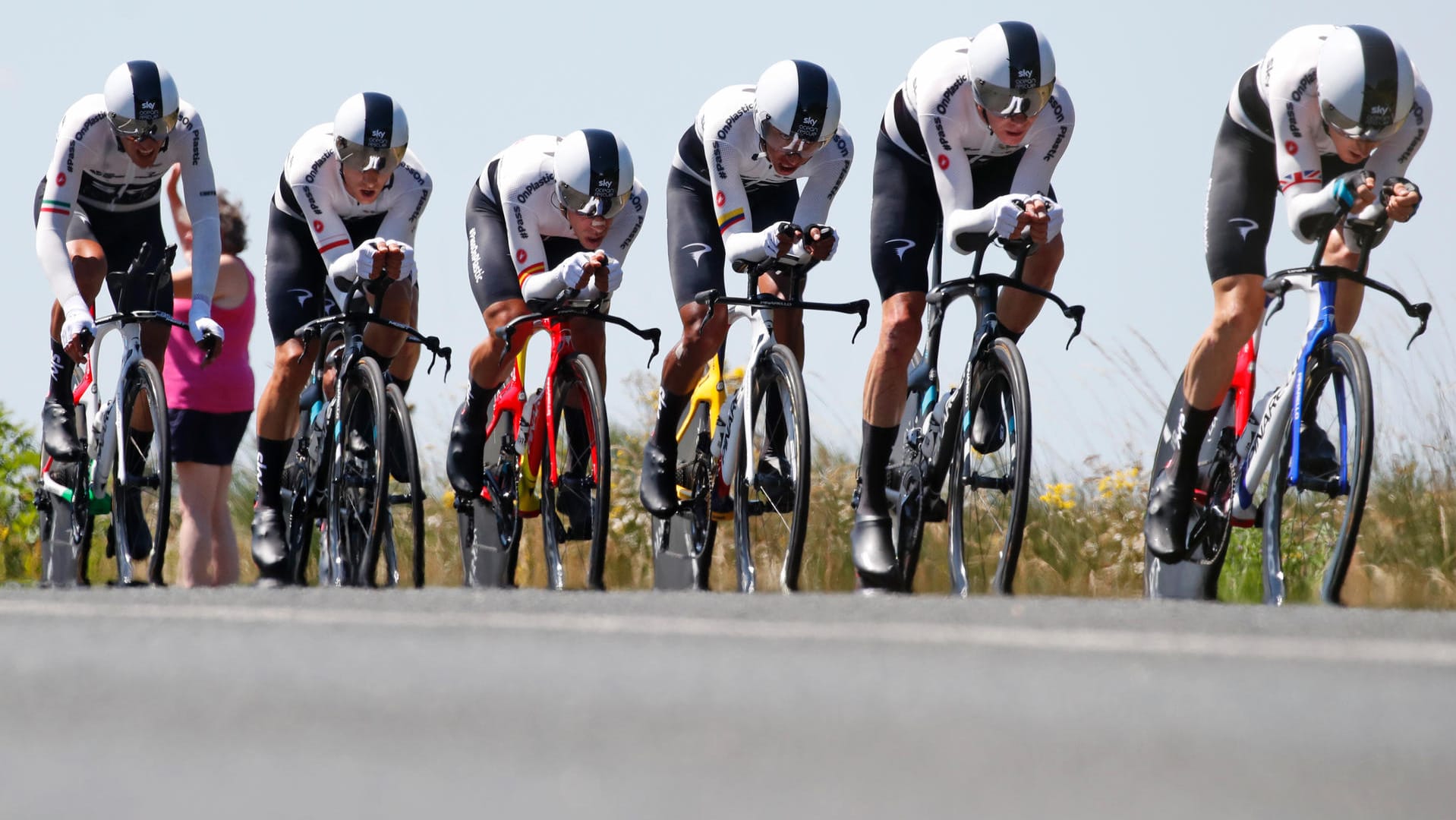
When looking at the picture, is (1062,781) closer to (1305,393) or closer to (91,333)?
(1305,393)

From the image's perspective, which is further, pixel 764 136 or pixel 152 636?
pixel 764 136

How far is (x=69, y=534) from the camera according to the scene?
30.7ft

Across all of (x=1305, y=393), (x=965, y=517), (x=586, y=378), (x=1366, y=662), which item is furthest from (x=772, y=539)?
(x=1366, y=662)

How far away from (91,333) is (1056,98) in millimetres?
4241

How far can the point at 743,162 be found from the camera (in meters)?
8.18

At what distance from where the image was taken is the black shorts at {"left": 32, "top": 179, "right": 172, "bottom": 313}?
363 inches

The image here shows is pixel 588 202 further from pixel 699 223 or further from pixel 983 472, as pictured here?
pixel 983 472

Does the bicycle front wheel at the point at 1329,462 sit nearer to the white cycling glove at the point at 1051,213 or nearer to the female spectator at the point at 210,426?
the white cycling glove at the point at 1051,213

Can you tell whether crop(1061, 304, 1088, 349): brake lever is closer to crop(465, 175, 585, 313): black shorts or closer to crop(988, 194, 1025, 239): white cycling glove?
crop(988, 194, 1025, 239): white cycling glove

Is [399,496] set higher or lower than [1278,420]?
lower

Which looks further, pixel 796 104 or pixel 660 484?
pixel 660 484

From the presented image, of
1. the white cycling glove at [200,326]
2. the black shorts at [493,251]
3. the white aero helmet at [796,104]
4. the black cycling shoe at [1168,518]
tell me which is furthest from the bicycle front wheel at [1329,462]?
the white cycling glove at [200,326]

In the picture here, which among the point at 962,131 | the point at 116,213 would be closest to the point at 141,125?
the point at 116,213

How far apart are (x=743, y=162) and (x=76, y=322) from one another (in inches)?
118
